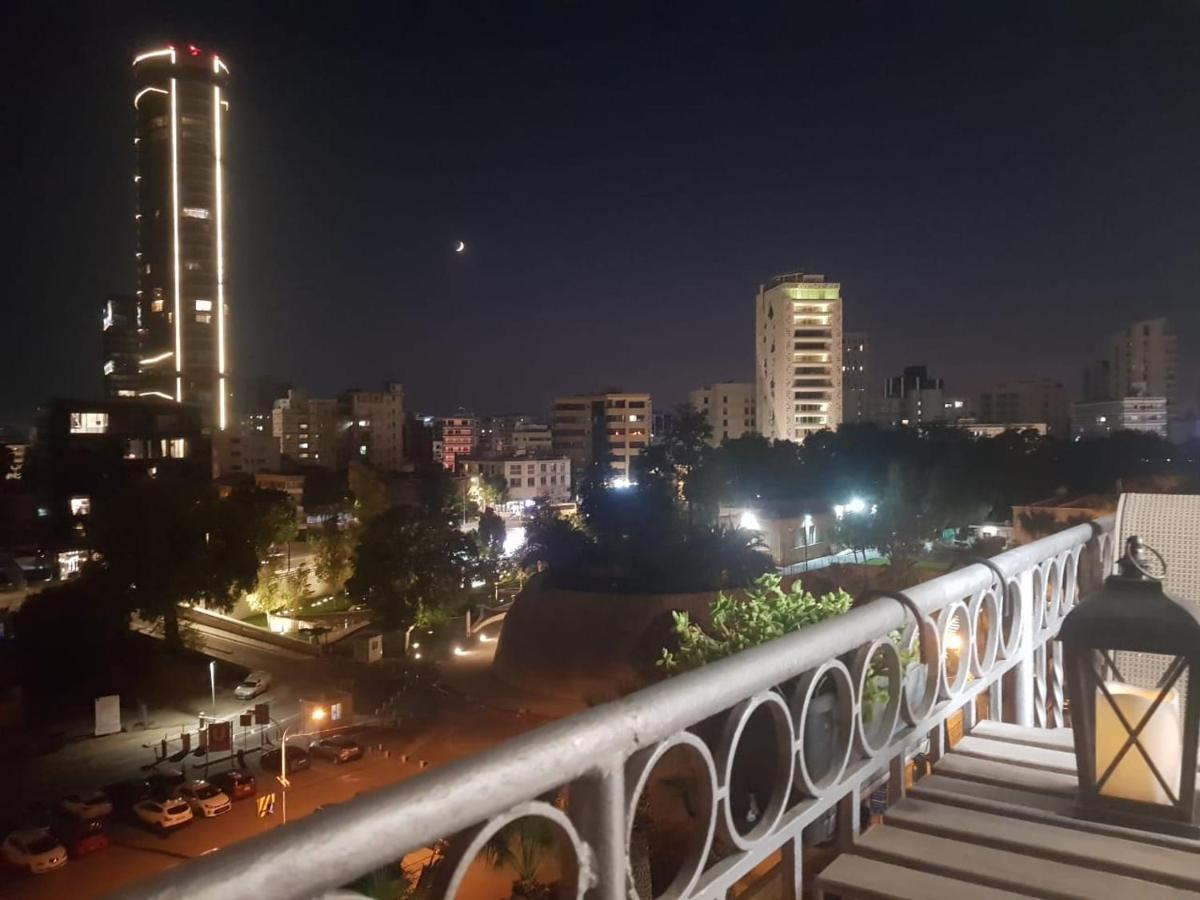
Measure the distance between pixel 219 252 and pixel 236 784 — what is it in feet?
236

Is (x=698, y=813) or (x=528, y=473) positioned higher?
(x=698, y=813)

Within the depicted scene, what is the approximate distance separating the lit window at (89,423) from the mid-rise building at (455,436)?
61733 millimetres

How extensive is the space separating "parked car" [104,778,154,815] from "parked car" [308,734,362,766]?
2982 mm

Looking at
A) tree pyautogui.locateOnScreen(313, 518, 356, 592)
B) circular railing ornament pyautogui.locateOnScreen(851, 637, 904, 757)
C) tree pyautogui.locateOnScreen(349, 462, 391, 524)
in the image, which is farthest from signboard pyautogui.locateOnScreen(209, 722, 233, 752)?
tree pyautogui.locateOnScreen(349, 462, 391, 524)

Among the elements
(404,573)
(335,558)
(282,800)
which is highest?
(404,573)

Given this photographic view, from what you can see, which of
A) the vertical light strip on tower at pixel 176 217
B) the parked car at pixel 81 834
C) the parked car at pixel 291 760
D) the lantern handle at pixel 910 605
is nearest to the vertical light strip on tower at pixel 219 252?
the vertical light strip on tower at pixel 176 217

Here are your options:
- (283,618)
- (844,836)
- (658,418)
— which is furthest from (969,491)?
(658,418)

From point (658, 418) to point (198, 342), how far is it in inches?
2048

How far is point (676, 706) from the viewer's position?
1203 millimetres

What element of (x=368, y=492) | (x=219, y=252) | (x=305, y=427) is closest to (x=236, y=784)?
(x=368, y=492)

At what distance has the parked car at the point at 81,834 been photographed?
1434cm

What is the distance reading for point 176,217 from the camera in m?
77.1

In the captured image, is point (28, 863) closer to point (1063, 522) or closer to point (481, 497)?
point (1063, 522)

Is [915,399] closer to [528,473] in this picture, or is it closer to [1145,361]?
[1145,361]
